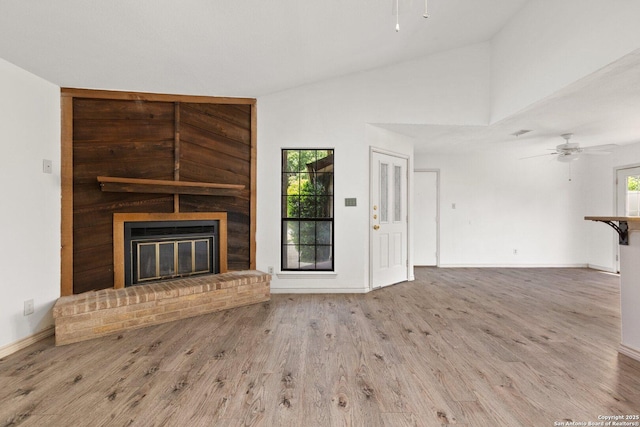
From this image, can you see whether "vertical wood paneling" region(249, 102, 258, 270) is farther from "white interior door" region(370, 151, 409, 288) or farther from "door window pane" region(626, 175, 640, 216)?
"door window pane" region(626, 175, 640, 216)

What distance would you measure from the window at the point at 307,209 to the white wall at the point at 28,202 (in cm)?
251

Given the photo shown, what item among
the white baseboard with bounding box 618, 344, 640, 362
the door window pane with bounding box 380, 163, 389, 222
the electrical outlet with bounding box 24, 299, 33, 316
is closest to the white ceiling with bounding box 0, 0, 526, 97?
the door window pane with bounding box 380, 163, 389, 222

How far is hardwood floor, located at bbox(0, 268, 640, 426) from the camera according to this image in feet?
5.86

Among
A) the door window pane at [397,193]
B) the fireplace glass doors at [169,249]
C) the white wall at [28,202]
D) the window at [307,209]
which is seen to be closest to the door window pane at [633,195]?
the door window pane at [397,193]

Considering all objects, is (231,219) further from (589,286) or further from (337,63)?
(589,286)

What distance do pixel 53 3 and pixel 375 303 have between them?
13.2 ft

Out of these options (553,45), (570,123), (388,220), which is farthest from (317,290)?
(570,123)

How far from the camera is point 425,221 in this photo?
654 centimetres

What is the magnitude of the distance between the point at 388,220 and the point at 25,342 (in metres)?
4.36

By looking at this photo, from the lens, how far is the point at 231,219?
416cm

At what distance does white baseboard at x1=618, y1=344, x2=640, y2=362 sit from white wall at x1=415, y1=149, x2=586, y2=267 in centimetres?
403

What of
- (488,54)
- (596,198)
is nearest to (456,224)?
(596,198)

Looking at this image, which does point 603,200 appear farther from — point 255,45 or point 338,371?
point 255,45

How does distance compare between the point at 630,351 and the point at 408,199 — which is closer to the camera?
the point at 630,351
